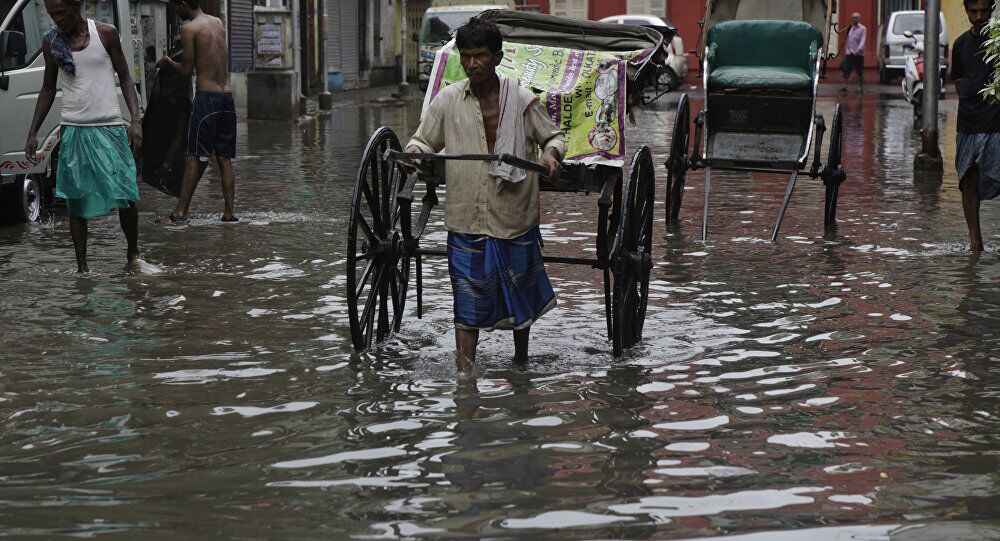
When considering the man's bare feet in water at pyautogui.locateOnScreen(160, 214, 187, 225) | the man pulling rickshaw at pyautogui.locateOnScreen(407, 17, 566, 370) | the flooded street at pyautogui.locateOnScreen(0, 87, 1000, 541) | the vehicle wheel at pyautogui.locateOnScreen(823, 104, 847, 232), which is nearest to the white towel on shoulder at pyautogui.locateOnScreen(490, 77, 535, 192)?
the man pulling rickshaw at pyautogui.locateOnScreen(407, 17, 566, 370)

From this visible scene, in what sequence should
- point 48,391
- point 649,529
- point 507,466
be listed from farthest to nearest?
point 48,391 < point 507,466 < point 649,529

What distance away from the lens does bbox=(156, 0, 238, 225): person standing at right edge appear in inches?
437

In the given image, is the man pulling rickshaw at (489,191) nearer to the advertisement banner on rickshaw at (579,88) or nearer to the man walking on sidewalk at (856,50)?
the advertisement banner on rickshaw at (579,88)

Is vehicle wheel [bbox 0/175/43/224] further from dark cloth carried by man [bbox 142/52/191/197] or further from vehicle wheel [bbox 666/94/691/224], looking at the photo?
vehicle wheel [bbox 666/94/691/224]

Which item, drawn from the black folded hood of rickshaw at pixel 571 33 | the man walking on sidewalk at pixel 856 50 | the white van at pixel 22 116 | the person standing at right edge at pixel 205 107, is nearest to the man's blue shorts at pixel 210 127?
the person standing at right edge at pixel 205 107

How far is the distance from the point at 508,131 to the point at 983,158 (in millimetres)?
4787

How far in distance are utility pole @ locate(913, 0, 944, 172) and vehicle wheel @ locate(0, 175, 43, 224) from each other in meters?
8.64

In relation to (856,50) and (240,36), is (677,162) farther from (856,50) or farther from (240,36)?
(856,50)

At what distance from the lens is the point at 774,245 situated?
10336mm

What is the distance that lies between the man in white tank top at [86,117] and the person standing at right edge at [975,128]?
5344 millimetres

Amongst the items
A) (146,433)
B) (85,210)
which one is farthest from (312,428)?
(85,210)

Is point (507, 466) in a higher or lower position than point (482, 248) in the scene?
lower

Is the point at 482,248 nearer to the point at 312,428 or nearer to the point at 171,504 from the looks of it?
the point at 312,428

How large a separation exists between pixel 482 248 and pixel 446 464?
1483mm
